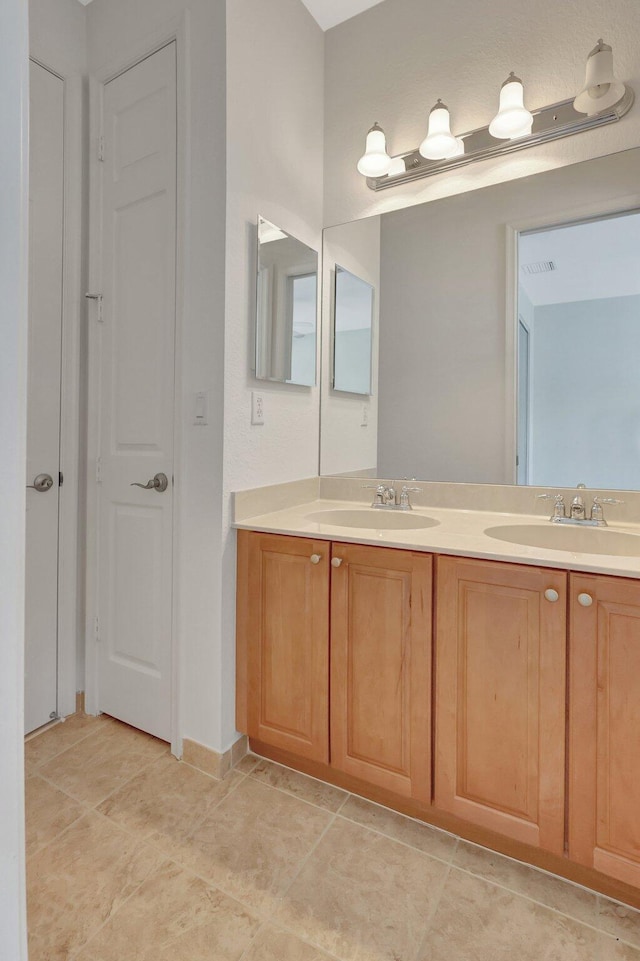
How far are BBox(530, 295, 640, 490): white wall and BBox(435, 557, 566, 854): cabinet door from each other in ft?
2.06

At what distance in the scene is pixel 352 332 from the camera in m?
2.07

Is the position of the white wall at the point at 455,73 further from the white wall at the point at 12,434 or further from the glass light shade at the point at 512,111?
the white wall at the point at 12,434

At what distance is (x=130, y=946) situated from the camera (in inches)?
40.9

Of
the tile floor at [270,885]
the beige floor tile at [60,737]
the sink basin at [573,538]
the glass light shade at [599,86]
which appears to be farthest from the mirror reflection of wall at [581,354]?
the beige floor tile at [60,737]

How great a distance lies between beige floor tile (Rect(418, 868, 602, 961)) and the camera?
103 cm

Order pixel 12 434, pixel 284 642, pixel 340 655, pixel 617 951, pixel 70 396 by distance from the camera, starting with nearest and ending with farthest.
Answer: pixel 12 434 → pixel 617 951 → pixel 340 655 → pixel 284 642 → pixel 70 396

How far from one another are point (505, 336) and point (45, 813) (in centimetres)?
210

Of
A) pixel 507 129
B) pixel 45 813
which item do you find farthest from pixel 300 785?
pixel 507 129

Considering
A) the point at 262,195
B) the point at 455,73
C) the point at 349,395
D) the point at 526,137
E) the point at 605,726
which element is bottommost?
the point at 605,726

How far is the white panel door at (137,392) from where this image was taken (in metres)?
1.68

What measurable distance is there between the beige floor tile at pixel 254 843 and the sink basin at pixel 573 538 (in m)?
1.01

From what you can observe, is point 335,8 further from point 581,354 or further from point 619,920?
point 619,920

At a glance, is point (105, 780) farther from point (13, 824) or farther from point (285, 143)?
point (285, 143)

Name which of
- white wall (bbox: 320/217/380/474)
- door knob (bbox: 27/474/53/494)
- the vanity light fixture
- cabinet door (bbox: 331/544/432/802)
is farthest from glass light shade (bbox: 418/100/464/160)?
door knob (bbox: 27/474/53/494)
